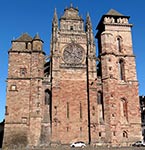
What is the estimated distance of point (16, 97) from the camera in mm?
39125

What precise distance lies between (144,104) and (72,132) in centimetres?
2436

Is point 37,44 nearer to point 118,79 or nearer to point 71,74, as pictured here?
point 71,74

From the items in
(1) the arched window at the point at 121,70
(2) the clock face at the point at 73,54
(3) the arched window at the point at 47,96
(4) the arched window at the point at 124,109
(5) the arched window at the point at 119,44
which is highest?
(5) the arched window at the point at 119,44

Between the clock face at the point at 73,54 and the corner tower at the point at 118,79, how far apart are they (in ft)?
10.4

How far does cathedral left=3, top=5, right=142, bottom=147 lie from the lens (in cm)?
3816

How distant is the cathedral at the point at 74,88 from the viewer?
3816 centimetres

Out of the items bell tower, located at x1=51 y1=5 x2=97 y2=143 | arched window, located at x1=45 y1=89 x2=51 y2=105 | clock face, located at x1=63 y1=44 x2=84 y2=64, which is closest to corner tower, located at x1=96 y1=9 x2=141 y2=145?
bell tower, located at x1=51 y1=5 x2=97 y2=143

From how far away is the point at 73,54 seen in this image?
1689 inches

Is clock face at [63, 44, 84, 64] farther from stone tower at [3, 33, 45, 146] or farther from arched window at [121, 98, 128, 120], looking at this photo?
arched window at [121, 98, 128, 120]

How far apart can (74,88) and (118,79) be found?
6.71 metres

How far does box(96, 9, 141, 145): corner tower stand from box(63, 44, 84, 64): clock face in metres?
3.18

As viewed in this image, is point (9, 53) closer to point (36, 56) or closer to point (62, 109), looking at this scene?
point (36, 56)

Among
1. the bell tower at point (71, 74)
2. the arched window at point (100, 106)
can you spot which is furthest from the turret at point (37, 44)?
the arched window at point (100, 106)

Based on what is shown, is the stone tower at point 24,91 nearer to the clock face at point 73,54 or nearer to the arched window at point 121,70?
the clock face at point 73,54
